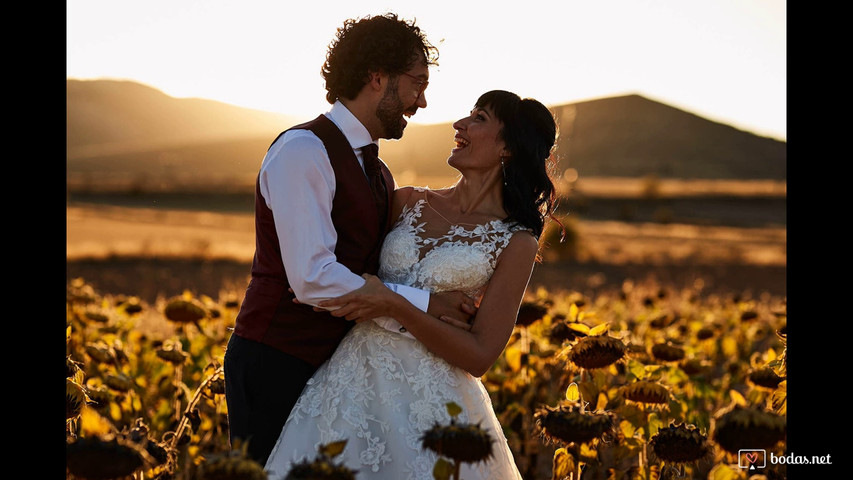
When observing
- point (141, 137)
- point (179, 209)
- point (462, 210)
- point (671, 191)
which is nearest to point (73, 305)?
point (462, 210)

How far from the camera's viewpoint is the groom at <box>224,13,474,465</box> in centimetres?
279

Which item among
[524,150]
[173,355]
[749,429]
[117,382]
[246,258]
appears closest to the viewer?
[749,429]

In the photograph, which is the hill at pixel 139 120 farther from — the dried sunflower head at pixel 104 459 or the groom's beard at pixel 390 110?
the dried sunflower head at pixel 104 459

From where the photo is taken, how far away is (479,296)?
326 centimetres

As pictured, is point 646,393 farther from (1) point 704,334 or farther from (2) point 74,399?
(1) point 704,334

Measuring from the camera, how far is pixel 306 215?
9.10 ft

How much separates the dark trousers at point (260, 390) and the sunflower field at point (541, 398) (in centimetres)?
15

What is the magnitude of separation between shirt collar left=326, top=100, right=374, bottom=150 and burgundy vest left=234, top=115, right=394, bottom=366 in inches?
2.0

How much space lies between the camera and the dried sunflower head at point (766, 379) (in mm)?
3367

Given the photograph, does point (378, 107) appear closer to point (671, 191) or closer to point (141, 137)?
point (671, 191)

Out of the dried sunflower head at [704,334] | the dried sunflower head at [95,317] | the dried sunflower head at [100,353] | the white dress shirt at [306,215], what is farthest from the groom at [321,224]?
the dried sunflower head at [704,334]

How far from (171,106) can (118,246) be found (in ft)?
191

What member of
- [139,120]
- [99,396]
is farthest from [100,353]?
[139,120]

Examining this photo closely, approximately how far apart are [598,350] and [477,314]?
0.50 metres
